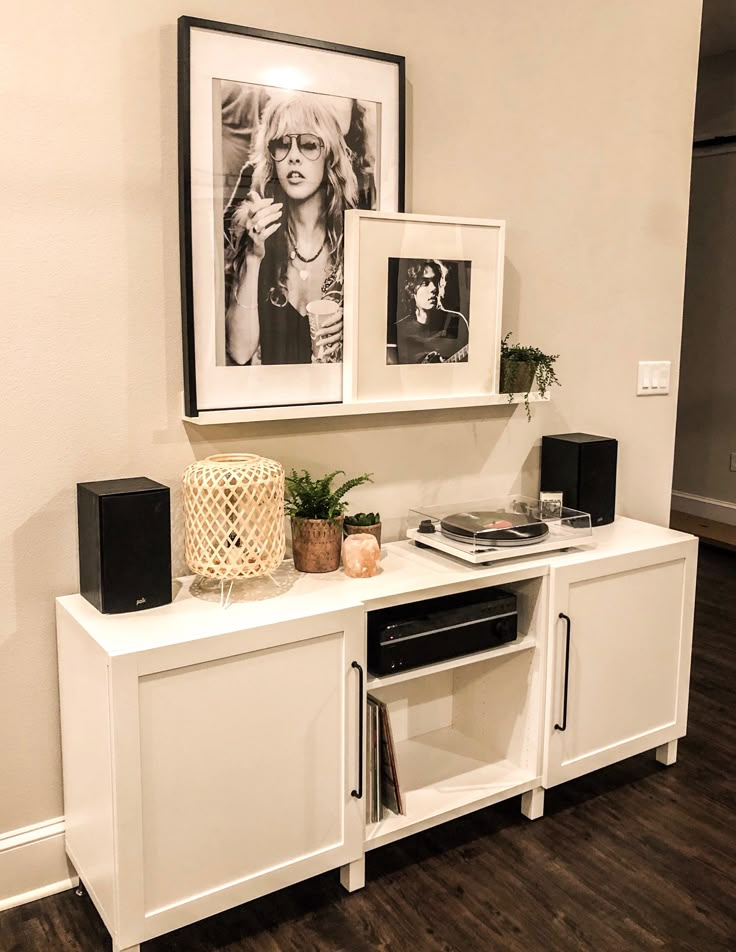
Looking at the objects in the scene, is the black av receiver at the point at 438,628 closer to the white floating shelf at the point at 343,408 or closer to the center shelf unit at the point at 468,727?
the center shelf unit at the point at 468,727

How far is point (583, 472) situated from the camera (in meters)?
2.66

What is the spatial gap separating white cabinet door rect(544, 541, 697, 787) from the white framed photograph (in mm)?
600

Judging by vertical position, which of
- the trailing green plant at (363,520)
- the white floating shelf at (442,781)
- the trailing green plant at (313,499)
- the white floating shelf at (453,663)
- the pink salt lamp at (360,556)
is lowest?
the white floating shelf at (442,781)

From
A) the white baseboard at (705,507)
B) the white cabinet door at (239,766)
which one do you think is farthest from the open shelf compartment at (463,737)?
the white baseboard at (705,507)

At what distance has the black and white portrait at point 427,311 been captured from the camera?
234 centimetres

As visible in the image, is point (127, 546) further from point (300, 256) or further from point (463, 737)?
point (463, 737)

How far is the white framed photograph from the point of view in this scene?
228cm

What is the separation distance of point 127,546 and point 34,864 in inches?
31.5

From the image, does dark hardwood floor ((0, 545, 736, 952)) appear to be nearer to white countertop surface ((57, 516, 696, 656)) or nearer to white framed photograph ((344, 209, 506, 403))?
white countertop surface ((57, 516, 696, 656))

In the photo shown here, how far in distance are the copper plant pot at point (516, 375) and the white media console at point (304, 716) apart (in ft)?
1.57

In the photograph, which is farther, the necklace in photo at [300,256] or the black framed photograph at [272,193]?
the necklace in photo at [300,256]

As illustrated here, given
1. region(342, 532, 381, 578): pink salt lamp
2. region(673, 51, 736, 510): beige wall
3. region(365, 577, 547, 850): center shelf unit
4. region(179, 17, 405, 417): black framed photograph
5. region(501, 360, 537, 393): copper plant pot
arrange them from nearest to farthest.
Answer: region(179, 17, 405, 417): black framed photograph, region(342, 532, 381, 578): pink salt lamp, region(365, 577, 547, 850): center shelf unit, region(501, 360, 537, 393): copper plant pot, region(673, 51, 736, 510): beige wall

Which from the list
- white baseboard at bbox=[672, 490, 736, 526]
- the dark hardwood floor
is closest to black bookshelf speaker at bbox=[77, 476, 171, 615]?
the dark hardwood floor

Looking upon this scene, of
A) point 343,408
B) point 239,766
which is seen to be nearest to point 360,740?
point 239,766
